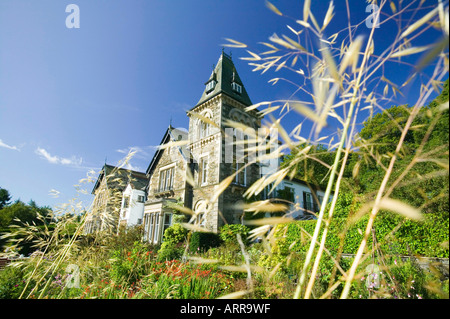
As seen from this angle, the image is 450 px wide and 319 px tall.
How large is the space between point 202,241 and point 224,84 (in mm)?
→ 12400

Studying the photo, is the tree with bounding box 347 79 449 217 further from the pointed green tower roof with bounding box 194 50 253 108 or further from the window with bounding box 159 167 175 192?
the window with bounding box 159 167 175 192

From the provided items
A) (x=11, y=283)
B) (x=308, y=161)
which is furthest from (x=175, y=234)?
(x=308, y=161)

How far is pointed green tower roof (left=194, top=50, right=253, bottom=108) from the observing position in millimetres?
18219

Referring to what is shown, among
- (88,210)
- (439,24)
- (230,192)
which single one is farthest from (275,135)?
(230,192)

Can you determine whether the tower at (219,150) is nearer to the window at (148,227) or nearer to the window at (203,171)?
the window at (203,171)

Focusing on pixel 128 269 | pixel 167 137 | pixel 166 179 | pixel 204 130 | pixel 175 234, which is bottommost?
pixel 128 269

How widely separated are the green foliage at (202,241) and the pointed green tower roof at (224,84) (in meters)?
10.4

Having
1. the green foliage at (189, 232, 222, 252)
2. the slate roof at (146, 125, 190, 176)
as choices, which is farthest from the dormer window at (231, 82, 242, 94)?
the green foliage at (189, 232, 222, 252)

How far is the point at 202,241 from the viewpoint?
13.1 metres

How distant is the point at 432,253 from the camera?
5.57 m

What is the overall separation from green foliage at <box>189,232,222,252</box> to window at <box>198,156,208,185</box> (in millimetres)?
4113

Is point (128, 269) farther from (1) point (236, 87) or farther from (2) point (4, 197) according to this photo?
(2) point (4, 197)
